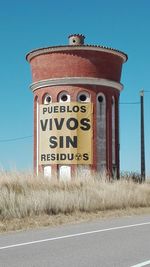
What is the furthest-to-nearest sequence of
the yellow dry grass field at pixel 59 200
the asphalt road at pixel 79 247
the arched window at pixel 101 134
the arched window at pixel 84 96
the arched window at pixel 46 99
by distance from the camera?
the arched window at pixel 46 99
the arched window at pixel 101 134
the arched window at pixel 84 96
the yellow dry grass field at pixel 59 200
the asphalt road at pixel 79 247

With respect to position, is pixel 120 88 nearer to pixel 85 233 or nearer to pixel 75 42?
pixel 75 42

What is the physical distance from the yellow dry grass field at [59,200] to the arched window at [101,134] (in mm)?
Result: 5814

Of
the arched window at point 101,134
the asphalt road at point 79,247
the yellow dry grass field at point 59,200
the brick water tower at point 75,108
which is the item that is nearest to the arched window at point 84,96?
the brick water tower at point 75,108

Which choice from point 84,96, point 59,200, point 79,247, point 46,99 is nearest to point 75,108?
point 84,96

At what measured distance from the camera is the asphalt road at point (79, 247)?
29.8 feet

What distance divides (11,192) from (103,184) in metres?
7.56

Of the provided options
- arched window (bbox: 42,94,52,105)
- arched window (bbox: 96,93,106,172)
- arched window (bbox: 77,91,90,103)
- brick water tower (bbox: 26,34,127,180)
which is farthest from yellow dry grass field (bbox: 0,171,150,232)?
arched window (bbox: 42,94,52,105)

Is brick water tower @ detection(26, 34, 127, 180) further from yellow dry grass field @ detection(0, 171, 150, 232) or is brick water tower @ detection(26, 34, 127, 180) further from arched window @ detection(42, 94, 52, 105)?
yellow dry grass field @ detection(0, 171, 150, 232)

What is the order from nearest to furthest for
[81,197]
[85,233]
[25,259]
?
[25,259] → [85,233] → [81,197]

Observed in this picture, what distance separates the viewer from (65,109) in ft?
108

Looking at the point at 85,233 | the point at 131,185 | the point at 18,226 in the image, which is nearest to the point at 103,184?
the point at 131,185

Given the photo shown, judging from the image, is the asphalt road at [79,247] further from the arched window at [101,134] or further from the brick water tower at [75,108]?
the arched window at [101,134]

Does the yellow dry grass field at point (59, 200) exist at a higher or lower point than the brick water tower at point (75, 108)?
lower

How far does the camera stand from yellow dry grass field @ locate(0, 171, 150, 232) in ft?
58.4
